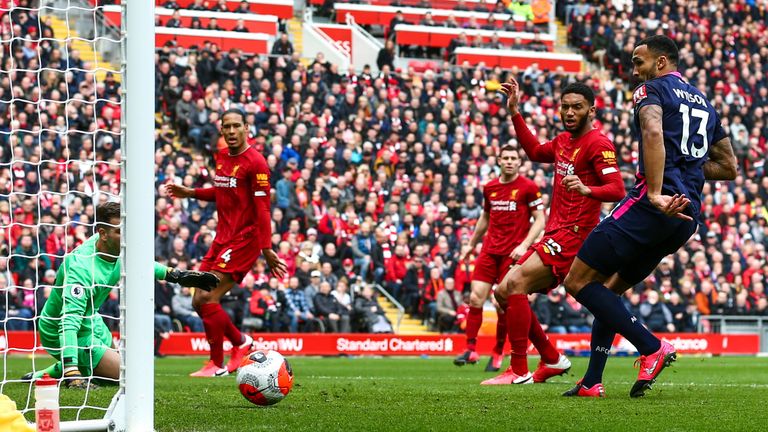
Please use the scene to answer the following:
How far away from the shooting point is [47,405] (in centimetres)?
453

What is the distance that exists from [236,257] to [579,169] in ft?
11.4

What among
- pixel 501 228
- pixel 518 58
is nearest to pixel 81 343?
pixel 501 228

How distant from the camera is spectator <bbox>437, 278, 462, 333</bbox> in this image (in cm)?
2000

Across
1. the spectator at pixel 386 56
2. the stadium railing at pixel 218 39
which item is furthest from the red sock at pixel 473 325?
the spectator at pixel 386 56

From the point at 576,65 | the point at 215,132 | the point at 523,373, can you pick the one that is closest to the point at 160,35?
the point at 215,132

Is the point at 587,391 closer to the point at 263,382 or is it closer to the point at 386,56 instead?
the point at 263,382

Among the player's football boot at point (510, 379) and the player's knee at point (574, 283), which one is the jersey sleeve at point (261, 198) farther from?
the player's knee at point (574, 283)

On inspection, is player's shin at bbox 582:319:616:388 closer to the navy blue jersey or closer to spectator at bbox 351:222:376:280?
the navy blue jersey

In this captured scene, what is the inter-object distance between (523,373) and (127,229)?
5.23m

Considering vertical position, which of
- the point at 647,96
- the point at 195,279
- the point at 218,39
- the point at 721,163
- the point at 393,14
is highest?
the point at 393,14

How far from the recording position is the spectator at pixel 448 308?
20000 millimetres

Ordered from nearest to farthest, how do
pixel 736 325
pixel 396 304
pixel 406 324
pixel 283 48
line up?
pixel 396 304, pixel 406 324, pixel 736 325, pixel 283 48

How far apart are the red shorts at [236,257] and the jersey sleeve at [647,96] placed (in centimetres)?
445

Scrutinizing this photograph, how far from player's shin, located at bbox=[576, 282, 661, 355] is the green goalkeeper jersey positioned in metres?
3.41
